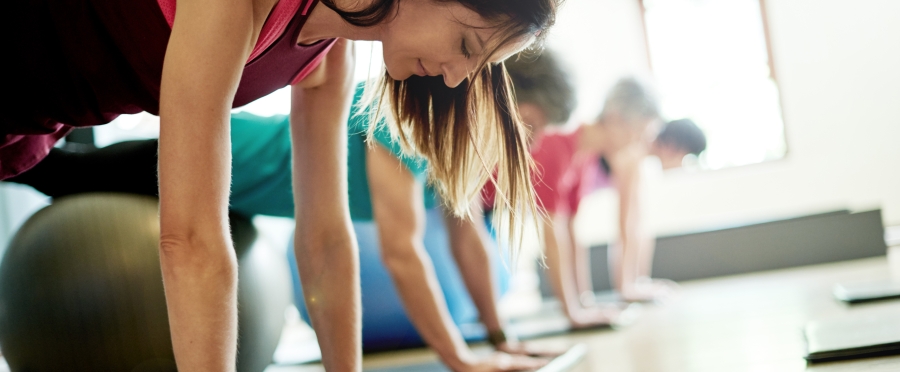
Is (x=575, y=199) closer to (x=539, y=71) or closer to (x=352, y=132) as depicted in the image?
(x=539, y=71)

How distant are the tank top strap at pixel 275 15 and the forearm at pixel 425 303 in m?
0.77

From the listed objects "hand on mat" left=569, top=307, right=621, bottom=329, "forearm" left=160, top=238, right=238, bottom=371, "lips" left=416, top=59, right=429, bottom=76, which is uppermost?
"lips" left=416, top=59, right=429, bottom=76

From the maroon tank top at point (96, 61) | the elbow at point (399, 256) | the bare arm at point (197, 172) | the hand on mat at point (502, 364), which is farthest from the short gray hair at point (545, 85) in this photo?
the bare arm at point (197, 172)

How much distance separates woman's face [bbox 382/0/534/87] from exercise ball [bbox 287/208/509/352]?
1.01 m

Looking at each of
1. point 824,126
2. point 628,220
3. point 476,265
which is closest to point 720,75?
point 824,126

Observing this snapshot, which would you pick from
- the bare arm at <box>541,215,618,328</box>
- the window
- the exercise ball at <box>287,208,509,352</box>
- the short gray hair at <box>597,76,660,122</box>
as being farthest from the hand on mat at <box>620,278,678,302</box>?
the window

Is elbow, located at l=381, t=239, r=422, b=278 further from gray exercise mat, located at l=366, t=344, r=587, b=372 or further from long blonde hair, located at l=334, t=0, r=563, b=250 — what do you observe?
long blonde hair, located at l=334, t=0, r=563, b=250

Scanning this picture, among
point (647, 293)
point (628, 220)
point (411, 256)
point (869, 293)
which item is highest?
point (411, 256)

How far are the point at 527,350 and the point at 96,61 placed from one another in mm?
1052

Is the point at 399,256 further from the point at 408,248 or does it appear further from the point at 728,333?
the point at 728,333

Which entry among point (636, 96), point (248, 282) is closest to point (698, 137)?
point (636, 96)

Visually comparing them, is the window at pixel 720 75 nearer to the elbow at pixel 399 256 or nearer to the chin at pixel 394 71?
the elbow at pixel 399 256

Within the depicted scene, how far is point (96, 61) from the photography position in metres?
0.82

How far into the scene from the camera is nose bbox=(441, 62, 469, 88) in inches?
31.3
